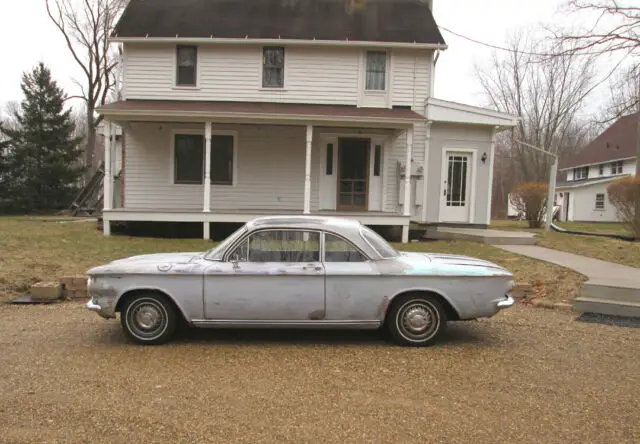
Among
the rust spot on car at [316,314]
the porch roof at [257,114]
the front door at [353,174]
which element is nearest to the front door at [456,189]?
the porch roof at [257,114]

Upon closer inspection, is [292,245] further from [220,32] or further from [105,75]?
[105,75]

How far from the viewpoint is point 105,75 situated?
34.2 m

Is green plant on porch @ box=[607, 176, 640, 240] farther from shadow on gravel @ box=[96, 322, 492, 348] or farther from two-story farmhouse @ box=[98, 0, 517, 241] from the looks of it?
shadow on gravel @ box=[96, 322, 492, 348]

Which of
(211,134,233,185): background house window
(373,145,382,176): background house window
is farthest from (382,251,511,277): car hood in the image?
(211,134,233,185): background house window

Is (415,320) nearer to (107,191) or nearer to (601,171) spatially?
(107,191)

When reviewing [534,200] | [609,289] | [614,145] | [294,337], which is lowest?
[294,337]

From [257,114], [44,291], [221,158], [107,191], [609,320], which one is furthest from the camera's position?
[221,158]

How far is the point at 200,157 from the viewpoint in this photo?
48.9 ft

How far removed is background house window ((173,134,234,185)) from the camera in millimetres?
14852

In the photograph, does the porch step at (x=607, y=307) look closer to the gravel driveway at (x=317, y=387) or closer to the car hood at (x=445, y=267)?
the gravel driveway at (x=317, y=387)

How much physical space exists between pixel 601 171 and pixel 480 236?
35220 mm

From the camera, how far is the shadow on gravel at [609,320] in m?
6.00

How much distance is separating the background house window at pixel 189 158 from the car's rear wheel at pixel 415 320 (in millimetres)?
11301

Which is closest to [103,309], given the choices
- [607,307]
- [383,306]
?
[383,306]
